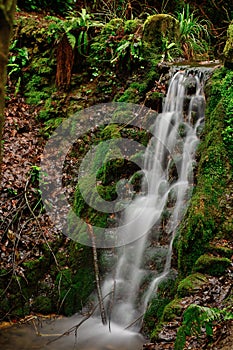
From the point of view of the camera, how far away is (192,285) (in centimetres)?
395

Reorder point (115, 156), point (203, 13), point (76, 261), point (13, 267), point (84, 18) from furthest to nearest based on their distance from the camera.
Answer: point (203, 13)
point (84, 18)
point (115, 156)
point (76, 261)
point (13, 267)

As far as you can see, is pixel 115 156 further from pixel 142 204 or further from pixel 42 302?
pixel 42 302

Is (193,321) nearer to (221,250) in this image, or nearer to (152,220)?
(221,250)

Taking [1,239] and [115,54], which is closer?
[1,239]

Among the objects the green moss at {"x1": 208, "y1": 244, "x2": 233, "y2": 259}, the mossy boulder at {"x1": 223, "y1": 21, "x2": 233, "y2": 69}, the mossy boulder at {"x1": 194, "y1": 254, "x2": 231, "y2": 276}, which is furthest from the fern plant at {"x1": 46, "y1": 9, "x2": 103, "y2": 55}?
the mossy boulder at {"x1": 194, "y1": 254, "x2": 231, "y2": 276}

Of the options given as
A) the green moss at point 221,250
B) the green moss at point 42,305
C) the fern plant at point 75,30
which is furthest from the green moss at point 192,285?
the fern plant at point 75,30

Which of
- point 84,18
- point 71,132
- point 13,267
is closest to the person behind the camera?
point 13,267

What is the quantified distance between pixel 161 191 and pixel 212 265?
7.13 ft

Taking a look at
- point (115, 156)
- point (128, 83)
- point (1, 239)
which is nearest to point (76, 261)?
point (1, 239)

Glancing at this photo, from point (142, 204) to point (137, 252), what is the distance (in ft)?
2.68

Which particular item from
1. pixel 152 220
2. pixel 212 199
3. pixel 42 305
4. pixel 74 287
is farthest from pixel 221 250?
pixel 42 305

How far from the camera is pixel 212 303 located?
12.2ft

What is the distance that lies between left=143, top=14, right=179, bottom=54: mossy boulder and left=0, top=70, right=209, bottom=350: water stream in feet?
4.45


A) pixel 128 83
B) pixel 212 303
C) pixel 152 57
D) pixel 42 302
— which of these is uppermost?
pixel 152 57
